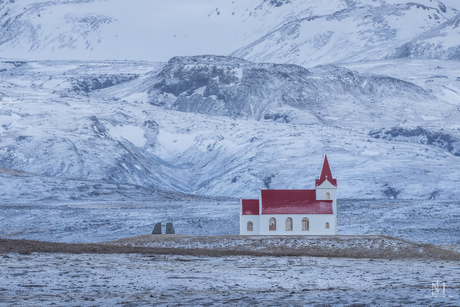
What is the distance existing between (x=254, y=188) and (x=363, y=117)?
69.8 meters

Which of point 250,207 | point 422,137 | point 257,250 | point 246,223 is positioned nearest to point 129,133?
point 422,137

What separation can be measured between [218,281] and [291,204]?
26542mm

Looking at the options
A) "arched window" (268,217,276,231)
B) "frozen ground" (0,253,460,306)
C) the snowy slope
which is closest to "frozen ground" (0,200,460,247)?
"arched window" (268,217,276,231)

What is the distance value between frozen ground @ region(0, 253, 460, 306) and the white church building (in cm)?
1550

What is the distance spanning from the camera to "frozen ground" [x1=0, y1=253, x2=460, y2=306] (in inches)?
888

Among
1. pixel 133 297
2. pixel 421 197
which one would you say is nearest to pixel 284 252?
pixel 133 297

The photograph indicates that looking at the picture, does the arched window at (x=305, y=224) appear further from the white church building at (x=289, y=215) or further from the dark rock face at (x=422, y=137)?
the dark rock face at (x=422, y=137)

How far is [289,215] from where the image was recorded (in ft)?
177

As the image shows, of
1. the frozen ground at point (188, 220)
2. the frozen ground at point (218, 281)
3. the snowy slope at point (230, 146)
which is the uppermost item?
the snowy slope at point (230, 146)

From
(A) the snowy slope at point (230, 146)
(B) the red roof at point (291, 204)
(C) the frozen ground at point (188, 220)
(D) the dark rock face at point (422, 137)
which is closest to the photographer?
(B) the red roof at point (291, 204)

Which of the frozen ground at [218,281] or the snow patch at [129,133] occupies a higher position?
the snow patch at [129,133]

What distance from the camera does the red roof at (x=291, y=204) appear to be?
176 ft

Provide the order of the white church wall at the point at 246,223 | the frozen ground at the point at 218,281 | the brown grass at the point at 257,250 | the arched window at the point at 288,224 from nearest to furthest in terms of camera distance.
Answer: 1. the frozen ground at the point at 218,281
2. the brown grass at the point at 257,250
3. the arched window at the point at 288,224
4. the white church wall at the point at 246,223

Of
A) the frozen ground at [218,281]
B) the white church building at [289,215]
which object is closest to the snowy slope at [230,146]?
the white church building at [289,215]
